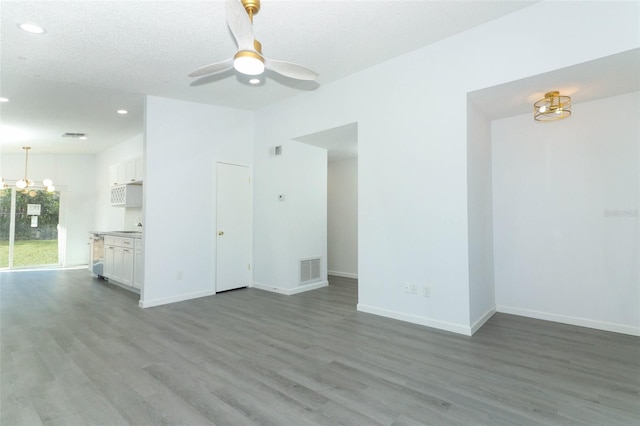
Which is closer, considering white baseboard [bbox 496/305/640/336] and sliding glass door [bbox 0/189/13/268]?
white baseboard [bbox 496/305/640/336]

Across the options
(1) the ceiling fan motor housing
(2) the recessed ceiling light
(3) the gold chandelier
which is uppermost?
(2) the recessed ceiling light

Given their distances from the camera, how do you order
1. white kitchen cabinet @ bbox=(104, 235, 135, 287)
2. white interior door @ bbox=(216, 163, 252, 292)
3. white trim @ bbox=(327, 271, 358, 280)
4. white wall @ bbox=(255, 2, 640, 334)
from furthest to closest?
white trim @ bbox=(327, 271, 358, 280) < white kitchen cabinet @ bbox=(104, 235, 135, 287) < white interior door @ bbox=(216, 163, 252, 292) < white wall @ bbox=(255, 2, 640, 334)

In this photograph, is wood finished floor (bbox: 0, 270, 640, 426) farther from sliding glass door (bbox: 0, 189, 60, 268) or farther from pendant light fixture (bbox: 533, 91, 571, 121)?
sliding glass door (bbox: 0, 189, 60, 268)

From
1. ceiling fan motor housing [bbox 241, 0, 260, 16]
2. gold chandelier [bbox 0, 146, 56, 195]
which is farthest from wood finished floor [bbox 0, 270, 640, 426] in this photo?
gold chandelier [bbox 0, 146, 56, 195]

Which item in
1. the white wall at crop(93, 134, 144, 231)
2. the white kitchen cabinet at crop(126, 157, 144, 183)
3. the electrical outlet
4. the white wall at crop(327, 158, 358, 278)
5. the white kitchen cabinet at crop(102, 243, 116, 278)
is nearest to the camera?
the electrical outlet

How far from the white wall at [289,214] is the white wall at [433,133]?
1099 mm

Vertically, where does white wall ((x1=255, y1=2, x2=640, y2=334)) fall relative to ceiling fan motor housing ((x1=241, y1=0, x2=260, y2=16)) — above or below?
below

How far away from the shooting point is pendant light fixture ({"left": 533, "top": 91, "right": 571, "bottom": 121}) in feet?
10.7

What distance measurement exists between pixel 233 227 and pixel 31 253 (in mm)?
6277

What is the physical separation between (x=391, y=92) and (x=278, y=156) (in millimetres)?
2126

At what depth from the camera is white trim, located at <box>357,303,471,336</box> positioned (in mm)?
3287

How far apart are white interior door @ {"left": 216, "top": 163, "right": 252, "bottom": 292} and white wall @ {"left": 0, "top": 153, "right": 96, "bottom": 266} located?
18.7 feet

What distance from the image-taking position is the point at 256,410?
202 cm

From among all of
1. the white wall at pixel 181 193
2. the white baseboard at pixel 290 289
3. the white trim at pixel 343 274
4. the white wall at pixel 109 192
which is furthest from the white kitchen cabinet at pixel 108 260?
the white trim at pixel 343 274
